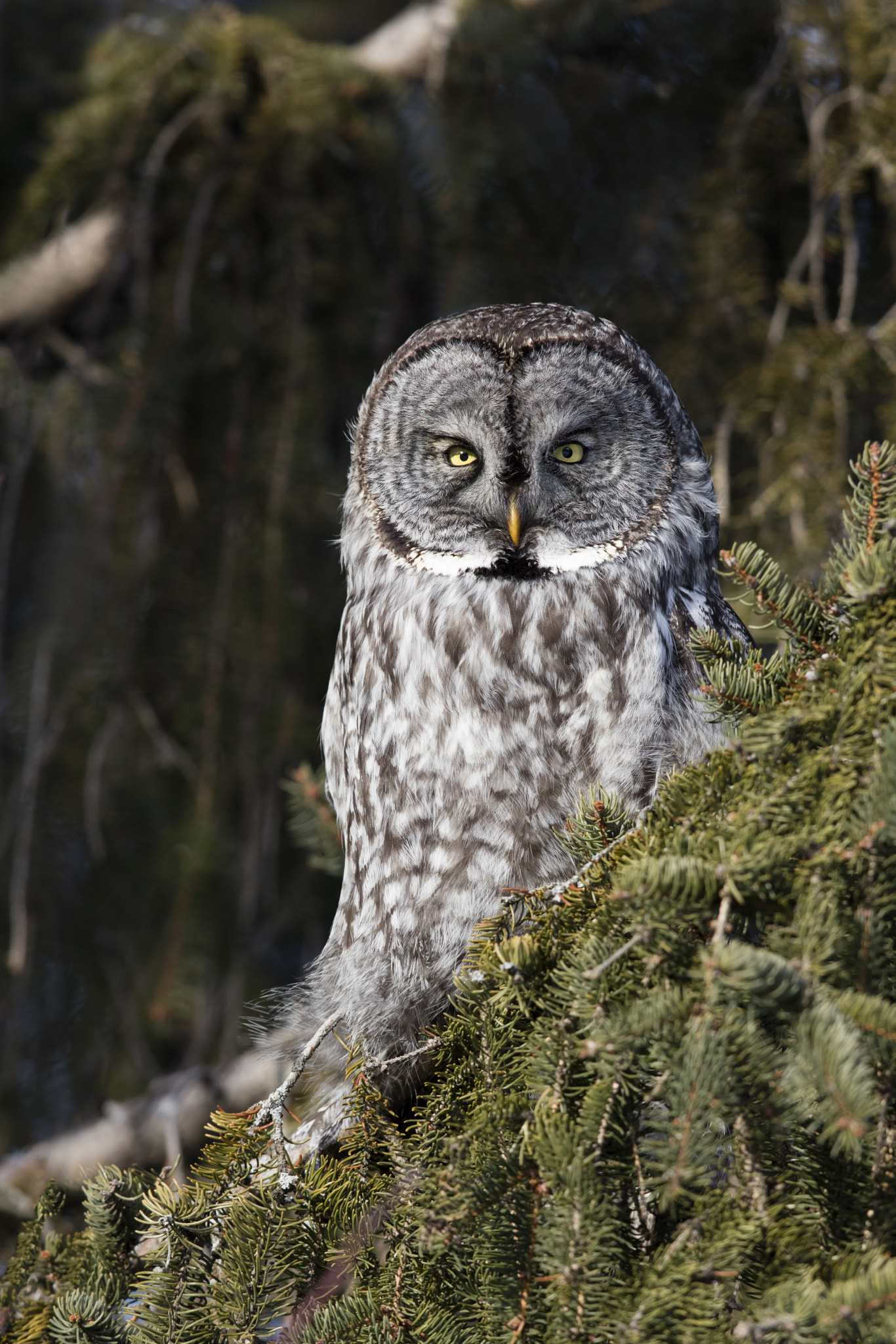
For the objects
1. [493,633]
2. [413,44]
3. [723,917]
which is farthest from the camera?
[413,44]

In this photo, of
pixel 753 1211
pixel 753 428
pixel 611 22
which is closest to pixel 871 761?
pixel 753 1211

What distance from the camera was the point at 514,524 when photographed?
1.68 meters

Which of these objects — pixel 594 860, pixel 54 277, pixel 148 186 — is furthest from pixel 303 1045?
pixel 54 277

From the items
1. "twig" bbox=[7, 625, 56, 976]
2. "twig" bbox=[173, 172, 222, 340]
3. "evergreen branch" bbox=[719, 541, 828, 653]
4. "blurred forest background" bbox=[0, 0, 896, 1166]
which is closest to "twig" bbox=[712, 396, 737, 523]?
"blurred forest background" bbox=[0, 0, 896, 1166]

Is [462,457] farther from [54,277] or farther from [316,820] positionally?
[54,277]

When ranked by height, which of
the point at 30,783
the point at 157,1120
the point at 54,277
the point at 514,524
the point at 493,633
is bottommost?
the point at 157,1120

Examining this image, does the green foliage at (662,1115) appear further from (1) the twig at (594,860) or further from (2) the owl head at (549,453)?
(2) the owl head at (549,453)

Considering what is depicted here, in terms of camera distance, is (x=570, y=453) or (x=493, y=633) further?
(x=570, y=453)

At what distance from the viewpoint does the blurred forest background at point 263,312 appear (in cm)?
239

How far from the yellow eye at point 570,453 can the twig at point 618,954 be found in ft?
3.40

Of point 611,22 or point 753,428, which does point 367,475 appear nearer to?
point 753,428

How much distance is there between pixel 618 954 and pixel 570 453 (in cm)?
108

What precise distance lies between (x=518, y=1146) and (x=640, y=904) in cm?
27

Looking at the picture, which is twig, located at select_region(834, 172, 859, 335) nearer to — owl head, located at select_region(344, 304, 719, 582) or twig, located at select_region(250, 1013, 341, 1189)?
owl head, located at select_region(344, 304, 719, 582)
